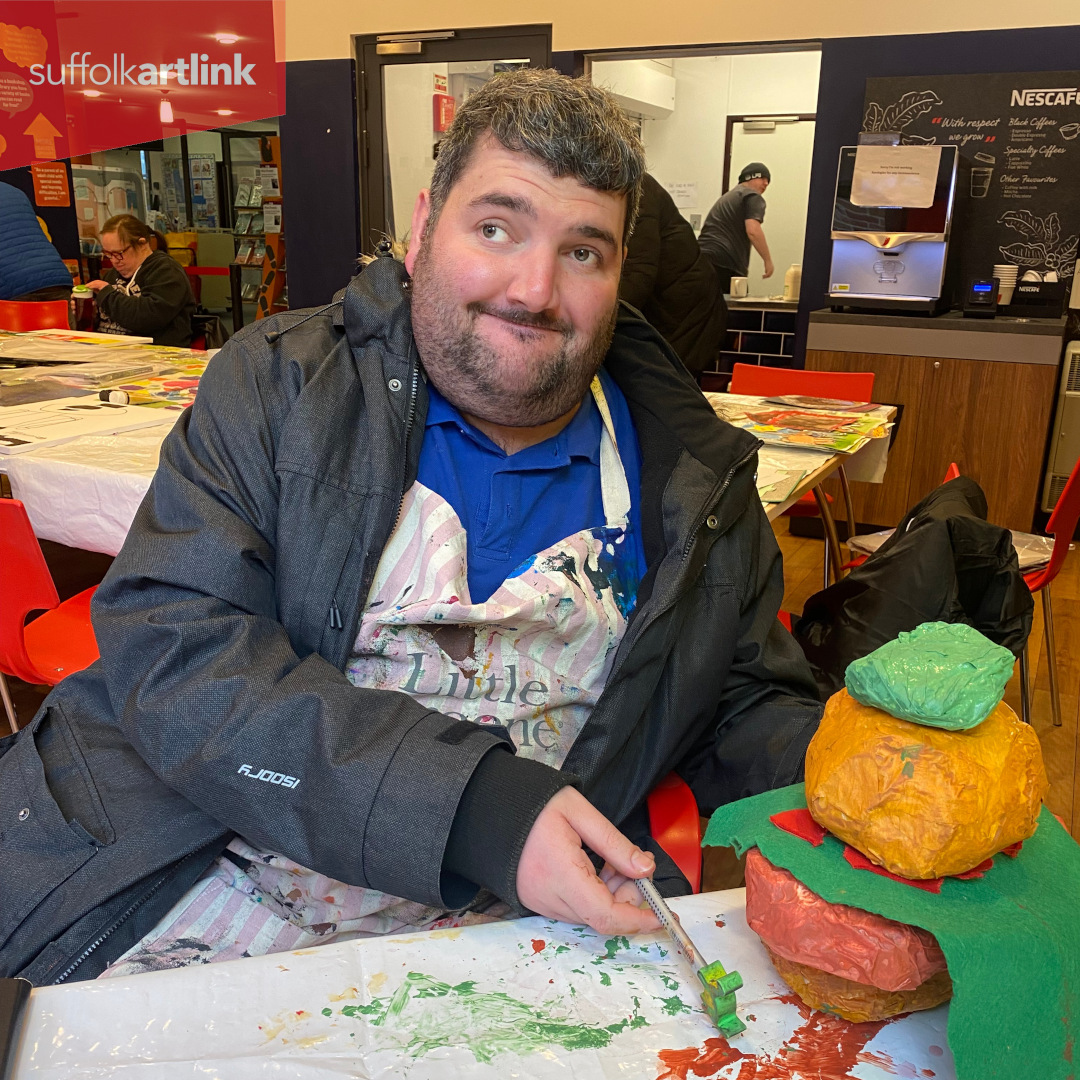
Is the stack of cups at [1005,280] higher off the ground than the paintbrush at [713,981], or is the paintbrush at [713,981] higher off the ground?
the stack of cups at [1005,280]

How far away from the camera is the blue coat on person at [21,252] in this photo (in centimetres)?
466

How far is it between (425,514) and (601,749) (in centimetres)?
34

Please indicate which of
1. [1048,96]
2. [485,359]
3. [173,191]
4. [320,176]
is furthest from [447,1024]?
[173,191]

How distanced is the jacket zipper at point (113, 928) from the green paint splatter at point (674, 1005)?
1.67 ft

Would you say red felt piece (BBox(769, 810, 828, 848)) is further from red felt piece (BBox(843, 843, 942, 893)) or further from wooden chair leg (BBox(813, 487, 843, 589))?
wooden chair leg (BBox(813, 487, 843, 589))

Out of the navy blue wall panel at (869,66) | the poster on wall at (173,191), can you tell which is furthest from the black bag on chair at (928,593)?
the poster on wall at (173,191)

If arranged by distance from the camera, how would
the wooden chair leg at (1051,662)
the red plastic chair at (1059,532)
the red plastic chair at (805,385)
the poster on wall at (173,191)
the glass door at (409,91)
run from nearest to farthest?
the red plastic chair at (1059,532), the wooden chair leg at (1051,662), the red plastic chair at (805,385), the glass door at (409,91), the poster on wall at (173,191)

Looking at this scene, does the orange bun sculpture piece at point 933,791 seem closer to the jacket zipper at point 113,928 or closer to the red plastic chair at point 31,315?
the jacket zipper at point 113,928

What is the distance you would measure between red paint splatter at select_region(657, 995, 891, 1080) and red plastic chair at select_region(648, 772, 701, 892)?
16.4 inches

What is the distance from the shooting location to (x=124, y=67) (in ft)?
23.5

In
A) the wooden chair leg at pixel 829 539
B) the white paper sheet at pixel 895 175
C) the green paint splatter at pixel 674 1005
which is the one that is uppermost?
the white paper sheet at pixel 895 175

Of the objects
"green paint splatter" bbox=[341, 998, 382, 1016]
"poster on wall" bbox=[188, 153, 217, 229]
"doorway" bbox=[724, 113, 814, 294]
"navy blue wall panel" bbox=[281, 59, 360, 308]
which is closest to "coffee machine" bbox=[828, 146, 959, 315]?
"doorway" bbox=[724, 113, 814, 294]

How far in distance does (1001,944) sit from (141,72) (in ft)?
27.1

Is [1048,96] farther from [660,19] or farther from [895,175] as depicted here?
[660,19]
